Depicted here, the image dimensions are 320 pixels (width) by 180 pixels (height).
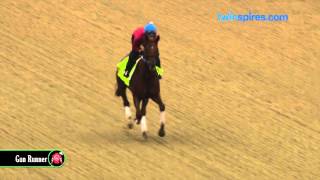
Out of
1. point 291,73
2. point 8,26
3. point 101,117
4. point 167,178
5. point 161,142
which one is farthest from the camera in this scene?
point 8,26

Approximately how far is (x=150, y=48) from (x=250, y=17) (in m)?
9.55

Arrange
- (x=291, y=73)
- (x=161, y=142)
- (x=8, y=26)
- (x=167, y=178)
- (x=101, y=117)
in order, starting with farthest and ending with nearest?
(x=8, y=26), (x=291, y=73), (x=101, y=117), (x=161, y=142), (x=167, y=178)

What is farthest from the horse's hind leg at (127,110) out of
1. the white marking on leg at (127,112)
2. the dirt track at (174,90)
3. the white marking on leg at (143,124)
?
the white marking on leg at (143,124)

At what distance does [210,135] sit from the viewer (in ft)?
54.6

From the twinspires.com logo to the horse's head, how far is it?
8.91 m

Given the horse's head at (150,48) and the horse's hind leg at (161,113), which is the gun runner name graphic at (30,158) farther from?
the horse's head at (150,48)

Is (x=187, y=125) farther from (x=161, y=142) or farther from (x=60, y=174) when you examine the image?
(x=60, y=174)

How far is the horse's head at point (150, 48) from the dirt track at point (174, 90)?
6.26 ft

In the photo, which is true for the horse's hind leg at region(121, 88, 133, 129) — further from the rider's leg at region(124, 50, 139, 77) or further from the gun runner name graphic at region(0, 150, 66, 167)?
the gun runner name graphic at region(0, 150, 66, 167)

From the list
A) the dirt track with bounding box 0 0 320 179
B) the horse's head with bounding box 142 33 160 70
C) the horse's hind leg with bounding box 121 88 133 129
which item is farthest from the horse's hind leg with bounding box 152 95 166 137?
the horse's head with bounding box 142 33 160 70

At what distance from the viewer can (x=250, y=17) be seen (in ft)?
77.4

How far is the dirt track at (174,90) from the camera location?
609 inches

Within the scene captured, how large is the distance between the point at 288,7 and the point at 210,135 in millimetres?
8899

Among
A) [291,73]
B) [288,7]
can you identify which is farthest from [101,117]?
[288,7]
